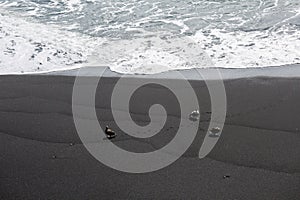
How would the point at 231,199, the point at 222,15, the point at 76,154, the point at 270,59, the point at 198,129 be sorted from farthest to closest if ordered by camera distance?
the point at 222,15 < the point at 270,59 < the point at 198,129 < the point at 76,154 < the point at 231,199

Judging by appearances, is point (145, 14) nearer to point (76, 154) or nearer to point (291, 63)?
point (291, 63)

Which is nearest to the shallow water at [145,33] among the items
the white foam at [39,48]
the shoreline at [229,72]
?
the white foam at [39,48]

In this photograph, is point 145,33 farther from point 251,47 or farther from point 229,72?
point 229,72

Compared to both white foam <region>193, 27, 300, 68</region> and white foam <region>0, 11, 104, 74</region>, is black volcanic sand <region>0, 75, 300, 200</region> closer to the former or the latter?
white foam <region>193, 27, 300, 68</region>

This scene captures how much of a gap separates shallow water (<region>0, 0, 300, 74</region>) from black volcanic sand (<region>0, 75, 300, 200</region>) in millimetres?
1042

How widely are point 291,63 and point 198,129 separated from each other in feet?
8.40

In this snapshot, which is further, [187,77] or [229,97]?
[187,77]

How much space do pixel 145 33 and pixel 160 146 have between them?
4.15 metres

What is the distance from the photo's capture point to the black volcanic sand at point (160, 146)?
370 centimetres

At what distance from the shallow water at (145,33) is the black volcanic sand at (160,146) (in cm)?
104

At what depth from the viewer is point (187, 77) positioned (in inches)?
245

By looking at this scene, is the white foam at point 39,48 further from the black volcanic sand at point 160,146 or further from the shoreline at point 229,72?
the black volcanic sand at point 160,146

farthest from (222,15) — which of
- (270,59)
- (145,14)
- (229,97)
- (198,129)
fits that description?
(198,129)

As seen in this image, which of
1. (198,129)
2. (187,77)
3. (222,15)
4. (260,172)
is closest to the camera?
(260,172)
